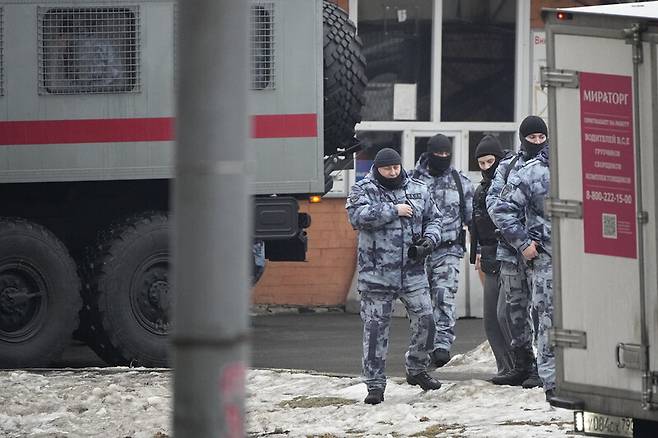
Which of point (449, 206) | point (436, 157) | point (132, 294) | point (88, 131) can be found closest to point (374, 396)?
point (449, 206)

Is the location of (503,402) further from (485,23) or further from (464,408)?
(485,23)

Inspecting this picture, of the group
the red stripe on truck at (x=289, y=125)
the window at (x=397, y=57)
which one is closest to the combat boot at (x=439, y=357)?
the red stripe on truck at (x=289, y=125)

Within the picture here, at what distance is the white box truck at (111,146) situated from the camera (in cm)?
1351

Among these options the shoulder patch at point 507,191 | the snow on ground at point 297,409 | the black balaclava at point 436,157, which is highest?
the black balaclava at point 436,157

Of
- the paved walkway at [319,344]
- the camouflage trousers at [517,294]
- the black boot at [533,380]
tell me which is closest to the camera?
the camouflage trousers at [517,294]

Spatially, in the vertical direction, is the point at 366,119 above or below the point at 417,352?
above

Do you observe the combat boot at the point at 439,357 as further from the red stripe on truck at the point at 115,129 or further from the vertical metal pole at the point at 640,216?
the vertical metal pole at the point at 640,216

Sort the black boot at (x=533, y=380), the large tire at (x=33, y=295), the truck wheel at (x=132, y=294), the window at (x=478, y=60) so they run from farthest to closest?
the window at (x=478, y=60), the truck wheel at (x=132, y=294), the large tire at (x=33, y=295), the black boot at (x=533, y=380)

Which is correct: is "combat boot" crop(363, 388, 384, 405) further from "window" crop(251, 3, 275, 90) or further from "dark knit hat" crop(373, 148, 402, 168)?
"window" crop(251, 3, 275, 90)

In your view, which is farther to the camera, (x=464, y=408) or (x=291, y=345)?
(x=291, y=345)

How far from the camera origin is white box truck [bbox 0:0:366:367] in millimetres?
13508

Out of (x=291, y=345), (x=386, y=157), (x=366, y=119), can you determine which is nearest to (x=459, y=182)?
(x=386, y=157)

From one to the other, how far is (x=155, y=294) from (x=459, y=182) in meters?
2.63

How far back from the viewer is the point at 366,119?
19078 mm
